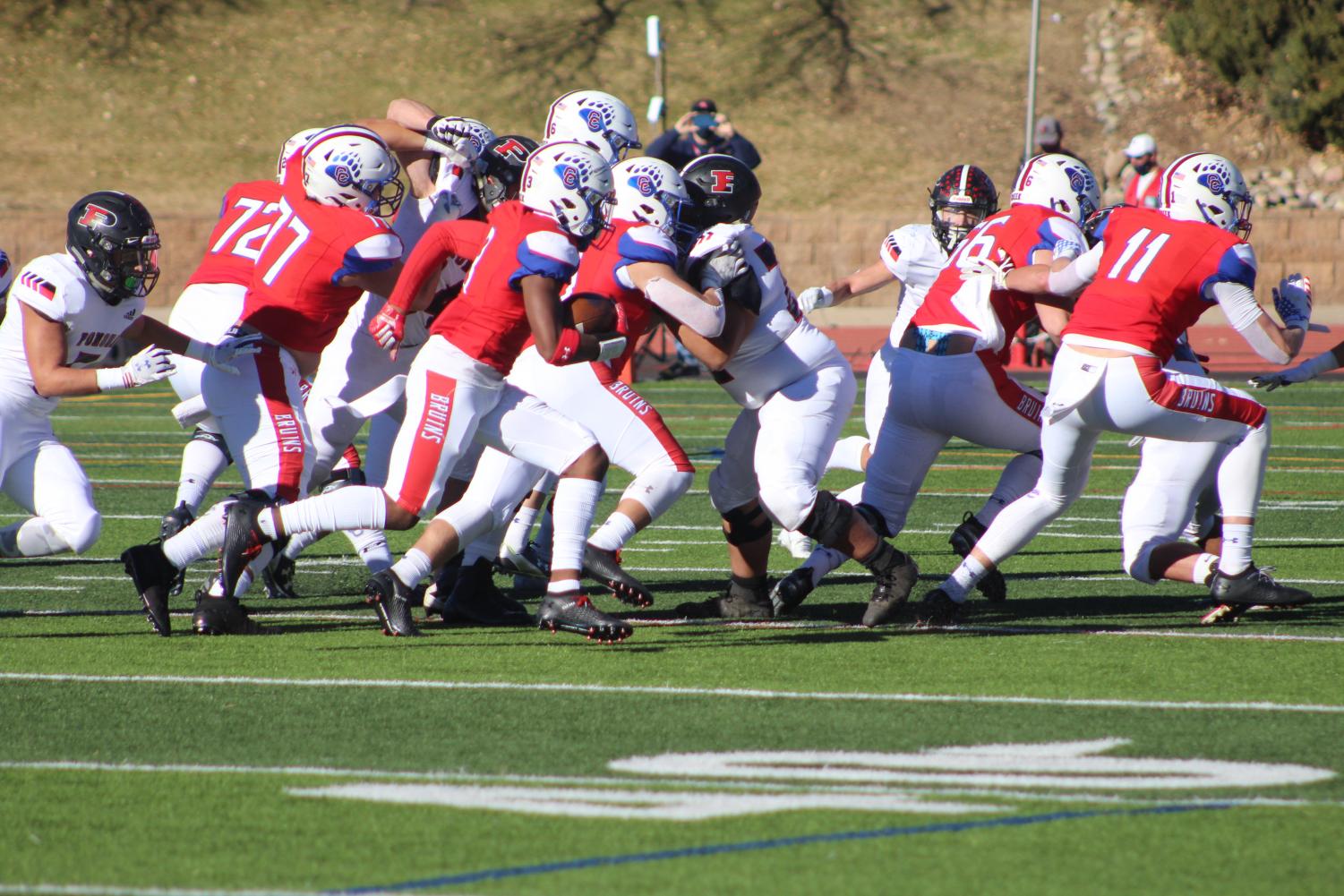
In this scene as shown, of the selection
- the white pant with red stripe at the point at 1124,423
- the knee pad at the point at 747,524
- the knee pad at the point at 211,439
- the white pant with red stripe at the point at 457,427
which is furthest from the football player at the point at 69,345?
the white pant with red stripe at the point at 1124,423

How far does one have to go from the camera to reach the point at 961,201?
838 cm

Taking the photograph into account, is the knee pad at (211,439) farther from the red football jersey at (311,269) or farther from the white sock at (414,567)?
the white sock at (414,567)

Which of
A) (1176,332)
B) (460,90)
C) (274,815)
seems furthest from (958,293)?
(460,90)

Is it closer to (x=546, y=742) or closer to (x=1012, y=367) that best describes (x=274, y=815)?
(x=546, y=742)

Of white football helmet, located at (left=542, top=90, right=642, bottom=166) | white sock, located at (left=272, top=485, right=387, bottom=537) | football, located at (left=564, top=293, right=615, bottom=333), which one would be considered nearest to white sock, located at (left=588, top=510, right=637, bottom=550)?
football, located at (left=564, top=293, right=615, bottom=333)

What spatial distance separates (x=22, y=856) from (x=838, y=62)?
126ft

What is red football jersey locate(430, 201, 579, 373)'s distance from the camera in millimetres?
6535

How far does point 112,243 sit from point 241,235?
0.79m

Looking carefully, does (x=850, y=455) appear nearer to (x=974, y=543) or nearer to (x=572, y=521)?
(x=974, y=543)

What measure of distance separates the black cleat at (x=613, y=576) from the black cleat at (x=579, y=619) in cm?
9

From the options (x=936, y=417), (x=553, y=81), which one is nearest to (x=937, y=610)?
(x=936, y=417)

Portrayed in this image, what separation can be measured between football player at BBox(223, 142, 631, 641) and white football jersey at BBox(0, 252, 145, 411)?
86 cm

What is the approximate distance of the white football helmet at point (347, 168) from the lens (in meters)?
7.33

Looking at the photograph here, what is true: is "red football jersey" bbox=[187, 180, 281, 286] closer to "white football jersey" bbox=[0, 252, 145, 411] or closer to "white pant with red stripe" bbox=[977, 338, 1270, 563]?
"white football jersey" bbox=[0, 252, 145, 411]
